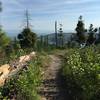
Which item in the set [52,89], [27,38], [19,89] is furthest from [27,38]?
[19,89]

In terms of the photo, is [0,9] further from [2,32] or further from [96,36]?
[96,36]

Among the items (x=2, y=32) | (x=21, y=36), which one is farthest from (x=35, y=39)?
(x=2, y=32)

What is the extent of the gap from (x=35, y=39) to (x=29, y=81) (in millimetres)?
27985

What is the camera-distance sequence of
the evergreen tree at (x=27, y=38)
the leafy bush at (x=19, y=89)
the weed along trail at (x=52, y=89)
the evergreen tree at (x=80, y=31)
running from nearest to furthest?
the leafy bush at (x=19, y=89) → the weed along trail at (x=52, y=89) → the evergreen tree at (x=27, y=38) → the evergreen tree at (x=80, y=31)

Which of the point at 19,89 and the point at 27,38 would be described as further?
the point at 27,38

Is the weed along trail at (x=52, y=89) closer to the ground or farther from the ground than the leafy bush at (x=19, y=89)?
closer to the ground

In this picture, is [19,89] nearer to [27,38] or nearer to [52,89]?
[52,89]

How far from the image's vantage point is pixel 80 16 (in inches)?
1858

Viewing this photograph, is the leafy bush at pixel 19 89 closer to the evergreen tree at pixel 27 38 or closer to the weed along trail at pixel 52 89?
the weed along trail at pixel 52 89

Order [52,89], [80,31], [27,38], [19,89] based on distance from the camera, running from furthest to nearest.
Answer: [80,31] → [27,38] → [52,89] → [19,89]

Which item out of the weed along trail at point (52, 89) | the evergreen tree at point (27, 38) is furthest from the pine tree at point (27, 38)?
the weed along trail at point (52, 89)

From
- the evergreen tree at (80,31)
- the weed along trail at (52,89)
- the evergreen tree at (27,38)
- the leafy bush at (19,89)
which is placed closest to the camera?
the leafy bush at (19,89)

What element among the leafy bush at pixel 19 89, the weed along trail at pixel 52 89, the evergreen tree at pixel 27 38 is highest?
the leafy bush at pixel 19 89

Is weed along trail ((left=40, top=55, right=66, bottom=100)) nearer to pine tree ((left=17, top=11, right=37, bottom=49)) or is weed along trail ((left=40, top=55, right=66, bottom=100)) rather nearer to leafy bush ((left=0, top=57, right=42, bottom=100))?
leafy bush ((left=0, top=57, right=42, bottom=100))
